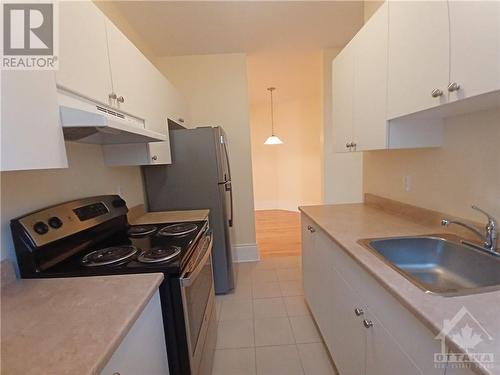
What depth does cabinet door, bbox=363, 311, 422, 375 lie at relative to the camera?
0.77m

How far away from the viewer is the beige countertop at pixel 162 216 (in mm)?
1996

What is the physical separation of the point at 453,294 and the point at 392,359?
30 centimetres

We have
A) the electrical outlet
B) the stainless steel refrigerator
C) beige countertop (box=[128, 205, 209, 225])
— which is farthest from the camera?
the stainless steel refrigerator

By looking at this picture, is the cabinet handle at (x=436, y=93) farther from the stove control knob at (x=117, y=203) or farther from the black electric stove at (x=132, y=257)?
the stove control knob at (x=117, y=203)

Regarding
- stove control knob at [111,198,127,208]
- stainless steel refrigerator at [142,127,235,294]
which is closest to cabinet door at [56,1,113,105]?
stove control knob at [111,198,127,208]

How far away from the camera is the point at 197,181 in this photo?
2.37 meters

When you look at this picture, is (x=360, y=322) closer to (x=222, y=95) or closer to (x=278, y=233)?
(x=222, y=95)

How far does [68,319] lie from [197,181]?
66.7 inches

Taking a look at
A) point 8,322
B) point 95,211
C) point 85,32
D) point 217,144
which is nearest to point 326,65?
point 217,144

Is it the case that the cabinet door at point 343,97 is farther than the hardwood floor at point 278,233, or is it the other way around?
the hardwood floor at point 278,233

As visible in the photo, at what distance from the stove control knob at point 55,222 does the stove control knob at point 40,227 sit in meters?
0.03

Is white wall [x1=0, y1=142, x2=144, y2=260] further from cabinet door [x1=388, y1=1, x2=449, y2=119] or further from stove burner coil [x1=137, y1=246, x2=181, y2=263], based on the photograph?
cabinet door [x1=388, y1=1, x2=449, y2=119]

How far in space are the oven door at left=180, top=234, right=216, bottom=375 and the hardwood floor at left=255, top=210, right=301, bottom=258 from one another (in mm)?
1963

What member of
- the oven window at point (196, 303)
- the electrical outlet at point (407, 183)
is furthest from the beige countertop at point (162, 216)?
the electrical outlet at point (407, 183)
